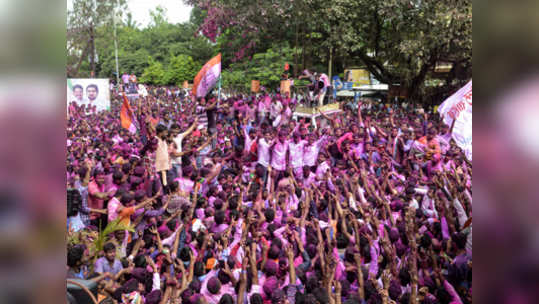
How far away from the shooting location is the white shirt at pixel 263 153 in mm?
6971

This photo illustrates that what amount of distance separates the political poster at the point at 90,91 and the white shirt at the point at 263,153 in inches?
380

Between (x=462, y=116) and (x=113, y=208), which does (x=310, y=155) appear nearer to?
(x=462, y=116)

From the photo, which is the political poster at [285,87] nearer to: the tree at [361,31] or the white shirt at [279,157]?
the tree at [361,31]

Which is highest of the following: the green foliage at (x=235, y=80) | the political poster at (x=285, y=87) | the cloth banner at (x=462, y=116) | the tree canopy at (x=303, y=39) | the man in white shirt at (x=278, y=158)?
the tree canopy at (x=303, y=39)

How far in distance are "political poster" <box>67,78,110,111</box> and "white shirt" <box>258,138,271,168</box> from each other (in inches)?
380

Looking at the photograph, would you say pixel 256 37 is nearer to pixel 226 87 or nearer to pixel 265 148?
pixel 226 87

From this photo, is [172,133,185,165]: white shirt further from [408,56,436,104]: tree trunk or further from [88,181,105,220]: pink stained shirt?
[408,56,436,104]: tree trunk

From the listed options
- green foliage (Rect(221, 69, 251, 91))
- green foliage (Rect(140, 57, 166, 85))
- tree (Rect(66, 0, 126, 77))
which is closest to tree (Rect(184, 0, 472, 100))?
green foliage (Rect(221, 69, 251, 91))

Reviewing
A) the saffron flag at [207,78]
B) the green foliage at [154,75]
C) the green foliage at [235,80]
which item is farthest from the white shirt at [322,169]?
the green foliage at [154,75]

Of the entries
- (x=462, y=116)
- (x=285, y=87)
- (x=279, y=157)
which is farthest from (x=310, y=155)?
(x=285, y=87)

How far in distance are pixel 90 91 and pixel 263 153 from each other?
9.91 metres
